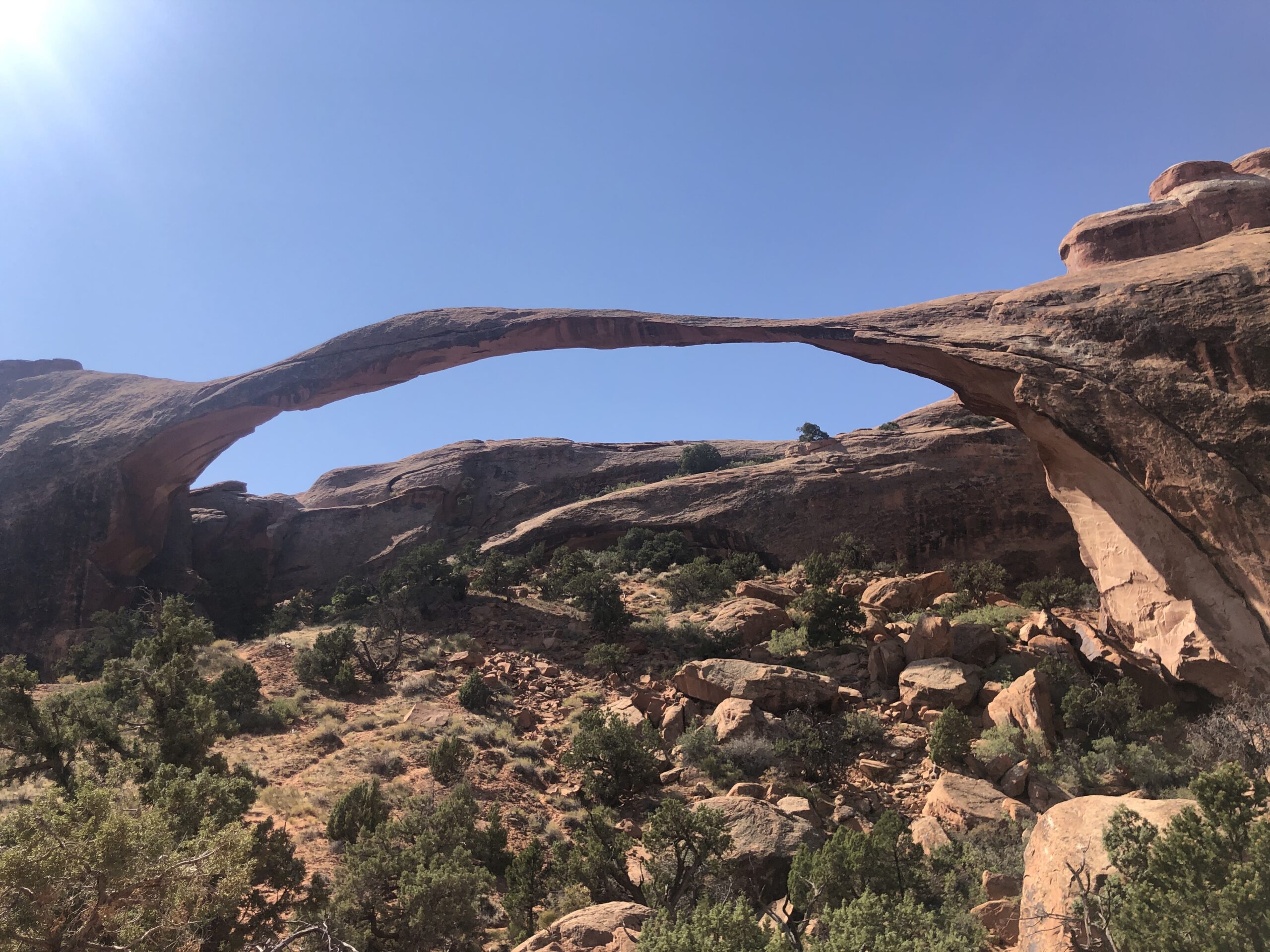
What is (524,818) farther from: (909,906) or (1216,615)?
(1216,615)

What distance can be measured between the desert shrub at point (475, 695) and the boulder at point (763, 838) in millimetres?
7079

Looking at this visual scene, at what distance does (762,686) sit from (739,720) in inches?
53.8

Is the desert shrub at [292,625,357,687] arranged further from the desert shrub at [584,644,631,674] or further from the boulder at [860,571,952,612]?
the boulder at [860,571,952,612]

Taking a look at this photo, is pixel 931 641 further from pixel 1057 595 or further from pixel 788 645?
pixel 1057 595

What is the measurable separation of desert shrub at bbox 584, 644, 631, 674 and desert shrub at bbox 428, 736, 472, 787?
5.02 meters

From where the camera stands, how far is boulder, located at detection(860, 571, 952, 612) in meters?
19.3

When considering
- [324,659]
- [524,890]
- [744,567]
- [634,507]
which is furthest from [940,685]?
[634,507]

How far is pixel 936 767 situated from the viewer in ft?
39.1

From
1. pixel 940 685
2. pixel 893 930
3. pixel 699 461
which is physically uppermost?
pixel 699 461

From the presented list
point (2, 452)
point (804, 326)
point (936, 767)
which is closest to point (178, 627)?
point (936, 767)

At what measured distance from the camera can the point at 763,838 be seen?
9602 mm

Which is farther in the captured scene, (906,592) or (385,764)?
(906,592)

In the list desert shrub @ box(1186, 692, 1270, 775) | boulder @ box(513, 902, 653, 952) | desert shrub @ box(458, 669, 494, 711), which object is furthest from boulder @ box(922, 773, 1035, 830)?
desert shrub @ box(458, 669, 494, 711)

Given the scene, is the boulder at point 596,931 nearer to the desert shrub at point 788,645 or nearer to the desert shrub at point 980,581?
the desert shrub at point 788,645
